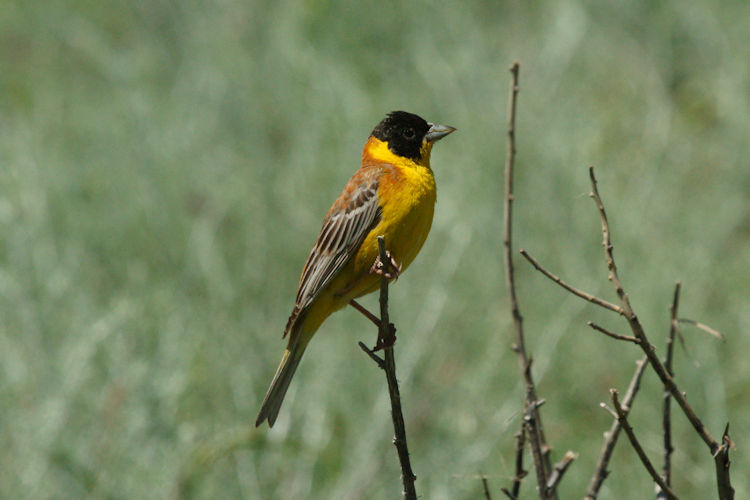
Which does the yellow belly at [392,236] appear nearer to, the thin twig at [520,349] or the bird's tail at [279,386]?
the bird's tail at [279,386]

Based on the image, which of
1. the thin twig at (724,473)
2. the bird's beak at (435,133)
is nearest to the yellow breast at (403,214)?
the bird's beak at (435,133)

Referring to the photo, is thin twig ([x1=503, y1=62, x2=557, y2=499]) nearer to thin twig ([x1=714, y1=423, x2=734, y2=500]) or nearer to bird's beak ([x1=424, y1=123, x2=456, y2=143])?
thin twig ([x1=714, y1=423, x2=734, y2=500])

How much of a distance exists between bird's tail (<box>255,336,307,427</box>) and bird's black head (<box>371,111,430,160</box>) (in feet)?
2.99

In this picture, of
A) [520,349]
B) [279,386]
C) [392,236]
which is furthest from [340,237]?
[520,349]

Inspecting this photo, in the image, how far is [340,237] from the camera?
386cm

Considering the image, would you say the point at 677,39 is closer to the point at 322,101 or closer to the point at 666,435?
the point at 322,101

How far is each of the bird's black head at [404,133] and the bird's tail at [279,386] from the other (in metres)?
0.91

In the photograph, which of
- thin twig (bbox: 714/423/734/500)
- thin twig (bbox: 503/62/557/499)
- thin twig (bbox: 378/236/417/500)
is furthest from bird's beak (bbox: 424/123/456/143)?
thin twig (bbox: 714/423/734/500)

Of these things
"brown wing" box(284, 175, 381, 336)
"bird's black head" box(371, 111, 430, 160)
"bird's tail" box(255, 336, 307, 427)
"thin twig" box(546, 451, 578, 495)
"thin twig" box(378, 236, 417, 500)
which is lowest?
"bird's tail" box(255, 336, 307, 427)

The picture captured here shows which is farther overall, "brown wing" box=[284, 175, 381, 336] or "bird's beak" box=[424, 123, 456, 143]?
"bird's beak" box=[424, 123, 456, 143]

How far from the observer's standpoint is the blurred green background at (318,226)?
4891 millimetres

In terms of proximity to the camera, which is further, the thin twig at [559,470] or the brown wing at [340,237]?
the brown wing at [340,237]

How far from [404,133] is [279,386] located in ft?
4.19

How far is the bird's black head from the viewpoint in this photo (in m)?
4.23
